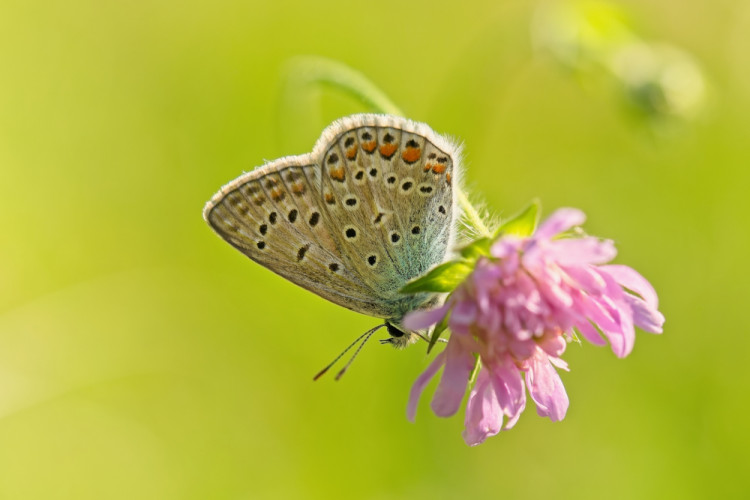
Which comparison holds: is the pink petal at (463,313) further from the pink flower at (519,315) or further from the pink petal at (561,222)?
the pink petal at (561,222)

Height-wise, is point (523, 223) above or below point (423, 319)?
above

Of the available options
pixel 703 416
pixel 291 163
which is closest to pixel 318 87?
pixel 291 163

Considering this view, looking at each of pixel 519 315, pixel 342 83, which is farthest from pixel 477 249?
pixel 342 83

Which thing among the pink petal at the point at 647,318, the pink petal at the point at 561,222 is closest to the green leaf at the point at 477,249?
the pink petal at the point at 561,222

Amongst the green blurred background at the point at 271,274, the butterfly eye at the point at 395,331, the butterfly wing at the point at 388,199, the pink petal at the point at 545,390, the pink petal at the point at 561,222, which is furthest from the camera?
the green blurred background at the point at 271,274

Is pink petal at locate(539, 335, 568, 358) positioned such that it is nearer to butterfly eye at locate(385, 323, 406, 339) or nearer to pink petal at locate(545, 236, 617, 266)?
pink petal at locate(545, 236, 617, 266)

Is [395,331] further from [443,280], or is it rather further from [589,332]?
[589,332]
